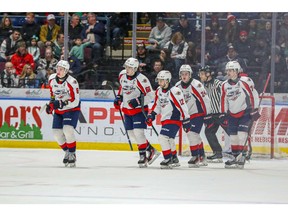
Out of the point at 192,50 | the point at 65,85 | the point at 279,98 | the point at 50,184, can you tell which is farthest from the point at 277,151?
the point at 50,184

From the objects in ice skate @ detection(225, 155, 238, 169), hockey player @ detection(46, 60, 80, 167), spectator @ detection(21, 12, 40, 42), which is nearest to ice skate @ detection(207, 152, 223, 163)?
ice skate @ detection(225, 155, 238, 169)

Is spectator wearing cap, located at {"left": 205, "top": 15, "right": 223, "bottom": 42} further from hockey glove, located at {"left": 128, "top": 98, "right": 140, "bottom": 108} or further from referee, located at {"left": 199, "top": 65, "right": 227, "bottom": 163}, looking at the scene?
hockey glove, located at {"left": 128, "top": 98, "right": 140, "bottom": 108}

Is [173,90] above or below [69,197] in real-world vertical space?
above

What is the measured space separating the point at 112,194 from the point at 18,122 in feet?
15.9

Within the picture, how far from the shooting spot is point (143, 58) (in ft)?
49.4

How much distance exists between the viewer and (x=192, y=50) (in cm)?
1479

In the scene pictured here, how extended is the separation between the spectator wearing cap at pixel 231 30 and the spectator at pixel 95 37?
1617 mm

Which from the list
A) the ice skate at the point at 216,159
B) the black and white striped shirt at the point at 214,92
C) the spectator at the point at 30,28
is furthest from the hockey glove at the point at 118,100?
the spectator at the point at 30,28

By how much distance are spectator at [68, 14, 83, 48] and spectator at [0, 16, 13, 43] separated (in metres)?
0.89

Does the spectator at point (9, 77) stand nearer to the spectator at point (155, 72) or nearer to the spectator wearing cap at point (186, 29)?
the spectator at point (155, 72)

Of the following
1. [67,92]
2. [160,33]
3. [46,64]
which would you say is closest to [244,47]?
[160,33]

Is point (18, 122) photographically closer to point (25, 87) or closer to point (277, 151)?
point (25, 87)

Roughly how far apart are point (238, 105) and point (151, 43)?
244cm

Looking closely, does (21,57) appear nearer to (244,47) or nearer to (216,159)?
(244,47)
